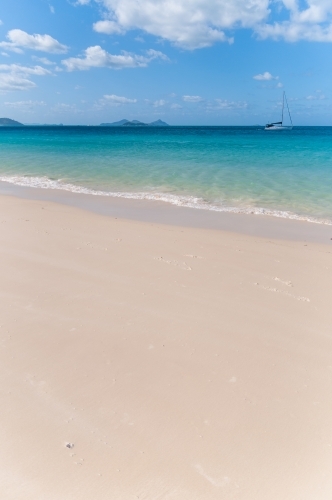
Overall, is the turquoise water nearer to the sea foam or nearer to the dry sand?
the sea foam

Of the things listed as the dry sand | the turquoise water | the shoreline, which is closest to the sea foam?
the turquoise water

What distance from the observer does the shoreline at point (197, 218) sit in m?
9.29

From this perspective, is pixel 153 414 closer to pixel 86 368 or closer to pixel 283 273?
pixel 86 368

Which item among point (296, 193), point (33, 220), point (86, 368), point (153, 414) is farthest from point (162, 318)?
point (296, 193)

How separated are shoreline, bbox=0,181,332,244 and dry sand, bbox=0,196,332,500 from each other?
7.66 ft

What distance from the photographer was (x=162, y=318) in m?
4.91

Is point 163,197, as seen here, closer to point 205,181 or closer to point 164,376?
point 205,181

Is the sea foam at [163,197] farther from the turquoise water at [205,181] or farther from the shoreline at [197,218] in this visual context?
the shoreline at [197,218]

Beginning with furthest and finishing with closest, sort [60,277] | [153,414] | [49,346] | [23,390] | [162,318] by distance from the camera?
[60,277] → [162,318] → [49,346] → [23,390] → [153,414]

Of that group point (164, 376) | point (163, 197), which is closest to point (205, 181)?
point (163, 197)

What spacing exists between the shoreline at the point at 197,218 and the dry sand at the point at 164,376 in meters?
2.34

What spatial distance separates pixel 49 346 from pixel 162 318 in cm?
145

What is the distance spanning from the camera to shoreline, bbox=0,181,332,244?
30.5 ft

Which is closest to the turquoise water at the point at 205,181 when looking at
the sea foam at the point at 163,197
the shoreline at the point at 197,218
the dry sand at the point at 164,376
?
the sea foam at the point at 163,197
